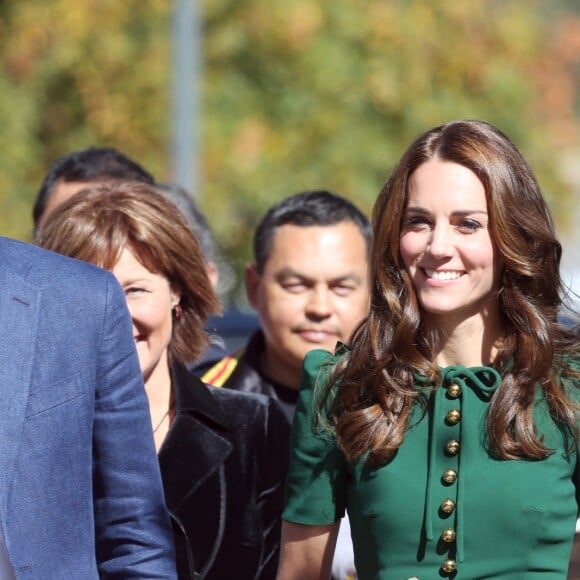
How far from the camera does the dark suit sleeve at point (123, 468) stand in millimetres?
2900

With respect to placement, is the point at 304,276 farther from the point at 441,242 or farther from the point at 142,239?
the point at 441,242

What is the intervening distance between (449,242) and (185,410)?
3.47 feet

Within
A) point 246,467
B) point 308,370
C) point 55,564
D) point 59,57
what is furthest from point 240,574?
point 59,57

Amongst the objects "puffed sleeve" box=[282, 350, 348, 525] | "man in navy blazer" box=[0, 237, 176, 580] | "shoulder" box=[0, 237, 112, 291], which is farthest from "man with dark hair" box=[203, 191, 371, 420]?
"shoulder" box=[0, 237, 112, 291]

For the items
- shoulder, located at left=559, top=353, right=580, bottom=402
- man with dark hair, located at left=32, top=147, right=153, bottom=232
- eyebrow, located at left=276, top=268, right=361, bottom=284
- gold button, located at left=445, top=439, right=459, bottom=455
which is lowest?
gold button, located at left=445, top=439, right=459, bottom=455

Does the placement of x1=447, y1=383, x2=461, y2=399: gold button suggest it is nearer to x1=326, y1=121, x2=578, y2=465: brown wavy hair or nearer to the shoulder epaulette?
x1=326, y1=121, x2=578, y2=465: brown wavy hair

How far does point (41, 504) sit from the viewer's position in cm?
277

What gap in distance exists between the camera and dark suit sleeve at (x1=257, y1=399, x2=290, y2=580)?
377 centimetres

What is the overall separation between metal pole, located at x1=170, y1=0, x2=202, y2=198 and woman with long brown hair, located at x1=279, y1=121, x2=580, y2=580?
739 cm

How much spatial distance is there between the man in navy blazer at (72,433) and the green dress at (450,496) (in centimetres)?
35

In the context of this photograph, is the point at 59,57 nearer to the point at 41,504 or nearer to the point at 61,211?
the point at 61,211

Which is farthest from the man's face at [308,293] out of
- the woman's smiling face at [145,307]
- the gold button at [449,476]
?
the gold button at [449,476]

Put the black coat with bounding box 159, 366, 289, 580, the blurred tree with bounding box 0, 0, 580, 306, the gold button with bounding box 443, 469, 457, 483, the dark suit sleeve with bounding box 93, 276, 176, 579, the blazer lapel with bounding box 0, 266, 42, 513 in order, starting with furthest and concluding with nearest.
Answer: the blurred tree with bounding box 0, 0, 580, 306 < the black coat with bounding box 159, 366, 289, 580 < the gold button with bounding box 443, 469, 457, 483 < the dark suit sleeve with bounding box 93, 276, 176, 579 < the blazer lapel with bounding box 0, 266, 42, 513

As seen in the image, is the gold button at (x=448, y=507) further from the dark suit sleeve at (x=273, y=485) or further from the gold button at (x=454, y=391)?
the dark suit sleeve at (x=273, y=485)
